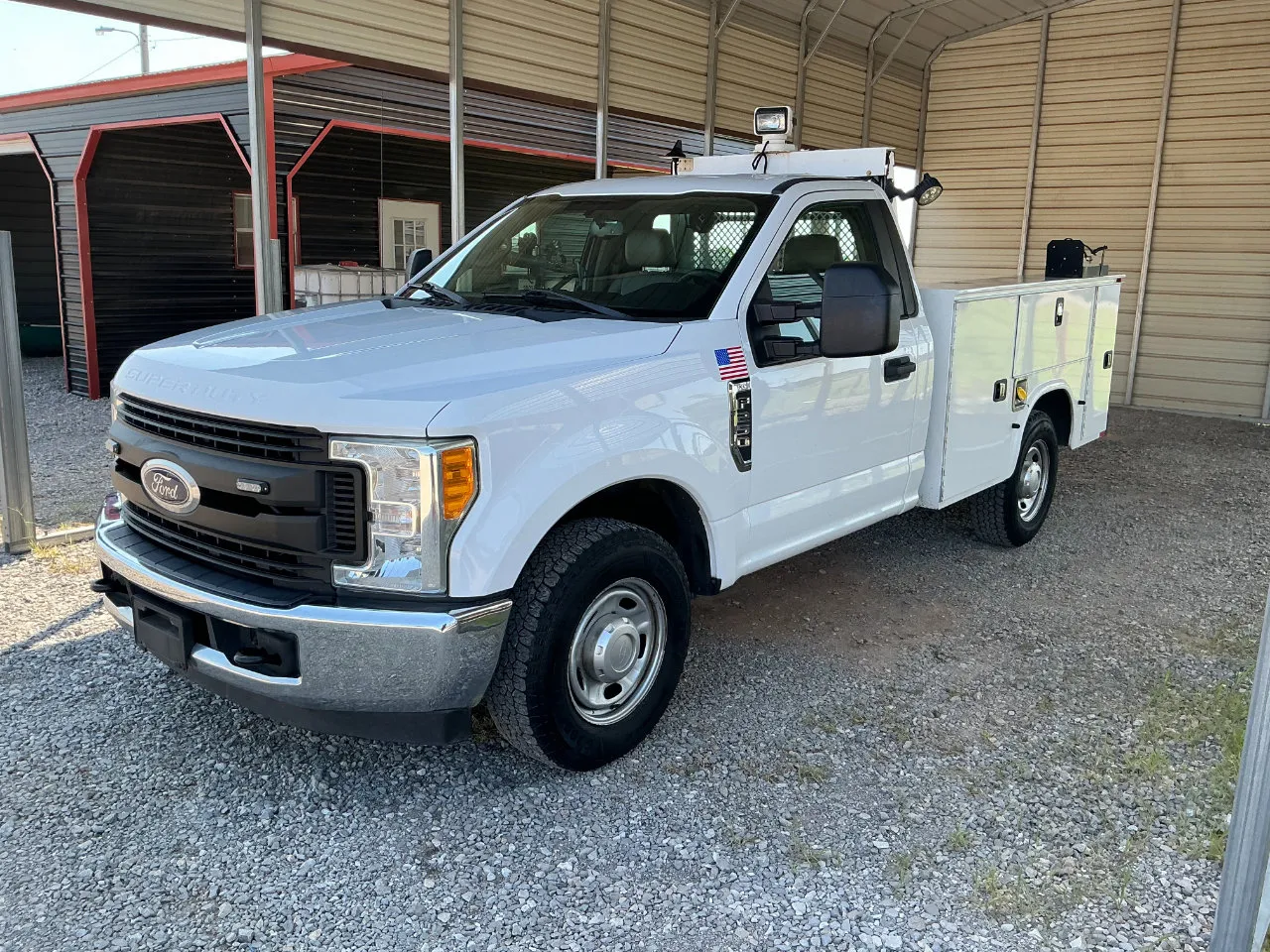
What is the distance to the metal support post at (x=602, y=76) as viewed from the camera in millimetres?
8875

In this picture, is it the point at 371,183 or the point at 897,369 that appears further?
the point at 371,183

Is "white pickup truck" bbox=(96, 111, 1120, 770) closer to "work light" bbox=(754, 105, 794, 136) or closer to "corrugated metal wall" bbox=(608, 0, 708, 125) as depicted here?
"work light" bbox=(754, 105, 794, 136)

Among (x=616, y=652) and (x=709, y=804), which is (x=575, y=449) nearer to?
(x=616, y=652)

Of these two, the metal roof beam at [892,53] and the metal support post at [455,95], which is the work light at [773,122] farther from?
the metal roof beam at [892,53]

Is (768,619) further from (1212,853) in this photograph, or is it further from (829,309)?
(1212,853)

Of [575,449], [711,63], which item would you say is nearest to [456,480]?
[575,449]

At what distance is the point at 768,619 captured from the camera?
16.5ft

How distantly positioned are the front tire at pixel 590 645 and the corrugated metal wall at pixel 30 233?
16022mm

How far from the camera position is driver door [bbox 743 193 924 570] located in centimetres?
390

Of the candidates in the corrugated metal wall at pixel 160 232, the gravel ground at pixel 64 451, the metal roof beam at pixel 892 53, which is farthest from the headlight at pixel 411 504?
the metal roof beam at pixel 892 53

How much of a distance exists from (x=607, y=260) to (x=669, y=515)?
3.77 ft

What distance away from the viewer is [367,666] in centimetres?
284

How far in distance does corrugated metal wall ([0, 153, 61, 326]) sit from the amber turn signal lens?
16.2 m

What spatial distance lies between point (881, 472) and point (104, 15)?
508 centimetres
